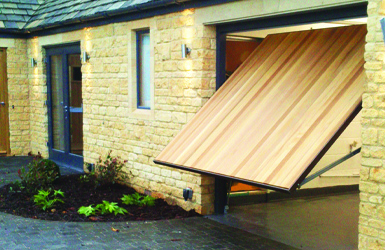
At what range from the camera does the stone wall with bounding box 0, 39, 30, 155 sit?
14750mm

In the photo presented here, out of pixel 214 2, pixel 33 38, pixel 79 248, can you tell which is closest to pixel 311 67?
pixel 214 2

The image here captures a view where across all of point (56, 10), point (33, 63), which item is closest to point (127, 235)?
point (56, 10)

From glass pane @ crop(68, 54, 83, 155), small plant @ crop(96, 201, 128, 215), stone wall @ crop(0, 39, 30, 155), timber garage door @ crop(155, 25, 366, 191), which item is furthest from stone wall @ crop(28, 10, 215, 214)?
stone wall @ crop(0, 39, 30, 155)

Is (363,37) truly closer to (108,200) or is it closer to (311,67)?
(311,67)

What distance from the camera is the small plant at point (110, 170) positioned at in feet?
33.1

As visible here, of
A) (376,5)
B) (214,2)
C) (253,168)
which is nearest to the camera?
(376,5)

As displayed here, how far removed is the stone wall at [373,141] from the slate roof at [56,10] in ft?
12.8

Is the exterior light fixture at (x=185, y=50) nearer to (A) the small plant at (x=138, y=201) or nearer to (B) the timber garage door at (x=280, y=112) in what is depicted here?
(B) the timber garage door at (x=280, y=112)

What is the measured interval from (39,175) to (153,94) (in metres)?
2.59

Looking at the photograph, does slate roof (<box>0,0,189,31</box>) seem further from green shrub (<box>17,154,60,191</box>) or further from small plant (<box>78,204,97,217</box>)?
small plant (<box>78,204,97,217</box>)

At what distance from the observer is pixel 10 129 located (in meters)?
14.9

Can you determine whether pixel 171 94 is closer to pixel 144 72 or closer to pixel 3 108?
pixel 144 72

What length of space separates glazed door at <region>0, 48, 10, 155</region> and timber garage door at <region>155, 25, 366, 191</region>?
8.60m

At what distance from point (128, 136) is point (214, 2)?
3393 mm
